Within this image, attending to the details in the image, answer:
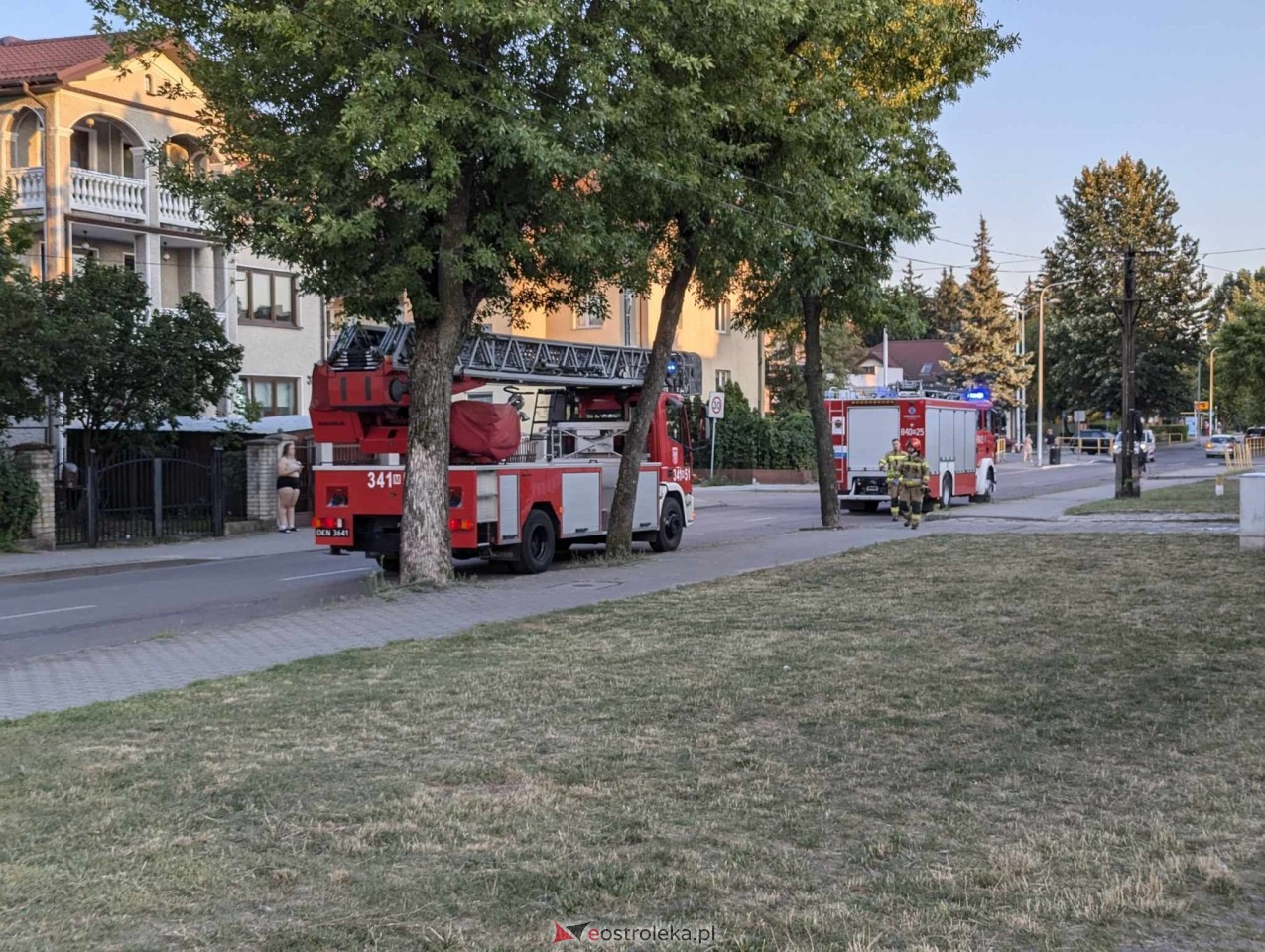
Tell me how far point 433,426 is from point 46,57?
77.3 ft

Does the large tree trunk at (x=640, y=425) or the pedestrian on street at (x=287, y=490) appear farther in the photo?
the pedestrian on street at (x=287, y=490)

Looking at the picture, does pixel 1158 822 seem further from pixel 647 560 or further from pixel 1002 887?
pixel 647 560

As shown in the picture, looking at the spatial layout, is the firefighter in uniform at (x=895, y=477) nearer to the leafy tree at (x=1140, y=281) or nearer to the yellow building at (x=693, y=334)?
the yellow building at (x=693, y=334)

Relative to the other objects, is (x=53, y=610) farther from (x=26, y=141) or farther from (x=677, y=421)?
(x=26, y=141)

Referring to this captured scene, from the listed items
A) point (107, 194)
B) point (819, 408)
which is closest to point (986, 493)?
point (819, 408)

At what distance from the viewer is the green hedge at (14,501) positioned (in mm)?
22797

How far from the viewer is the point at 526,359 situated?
64.1 ft

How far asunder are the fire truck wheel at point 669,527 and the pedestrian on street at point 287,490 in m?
9.46

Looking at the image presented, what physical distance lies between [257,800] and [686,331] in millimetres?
48941

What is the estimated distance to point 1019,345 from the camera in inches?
3388

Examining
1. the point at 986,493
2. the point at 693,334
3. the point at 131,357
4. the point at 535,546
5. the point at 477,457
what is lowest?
the point at 535,546

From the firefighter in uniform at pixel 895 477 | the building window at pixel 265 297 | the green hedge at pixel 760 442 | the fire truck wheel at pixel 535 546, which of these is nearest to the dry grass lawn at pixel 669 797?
the fire truck wheel at pixel 535 546

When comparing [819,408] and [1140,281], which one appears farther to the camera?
[1140,281]

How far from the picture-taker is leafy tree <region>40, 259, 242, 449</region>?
24625 millimetres
